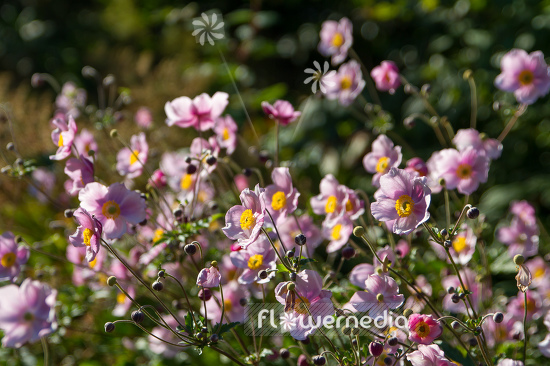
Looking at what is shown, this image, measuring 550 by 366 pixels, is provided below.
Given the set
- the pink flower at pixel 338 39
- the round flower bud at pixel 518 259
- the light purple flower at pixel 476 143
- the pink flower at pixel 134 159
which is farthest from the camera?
the pink flower at pixel 338 39

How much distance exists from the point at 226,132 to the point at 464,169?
2.42 ft

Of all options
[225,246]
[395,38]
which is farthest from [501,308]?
[395,38]

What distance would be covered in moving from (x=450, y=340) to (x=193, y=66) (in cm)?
330

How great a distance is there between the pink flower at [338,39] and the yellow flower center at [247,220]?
947 millimetres

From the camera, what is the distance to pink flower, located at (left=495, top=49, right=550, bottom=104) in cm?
176

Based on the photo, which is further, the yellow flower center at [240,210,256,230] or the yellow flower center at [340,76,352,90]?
the yellow flower center at [340,76,352,90]

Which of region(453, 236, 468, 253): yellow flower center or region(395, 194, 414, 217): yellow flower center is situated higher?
region(395, 194, 414, 217): yellow flower center

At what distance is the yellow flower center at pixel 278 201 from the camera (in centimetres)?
144

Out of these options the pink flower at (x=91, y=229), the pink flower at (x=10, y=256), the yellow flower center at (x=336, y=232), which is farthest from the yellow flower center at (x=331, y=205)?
the pink flower at (x=10, y=256)

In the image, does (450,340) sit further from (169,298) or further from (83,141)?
(83,141)

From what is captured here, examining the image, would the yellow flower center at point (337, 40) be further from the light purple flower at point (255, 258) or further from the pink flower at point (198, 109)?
the light purple flower at point (255, 258)

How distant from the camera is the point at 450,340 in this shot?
1657mm

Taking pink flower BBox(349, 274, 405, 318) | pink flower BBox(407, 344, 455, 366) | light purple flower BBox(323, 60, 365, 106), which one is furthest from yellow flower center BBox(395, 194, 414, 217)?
light purple flower BBox(323, 60, 365, 106)

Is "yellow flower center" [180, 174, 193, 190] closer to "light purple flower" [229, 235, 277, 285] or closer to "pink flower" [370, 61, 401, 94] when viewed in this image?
"light purple flower" [229, 235, 277, 285]
